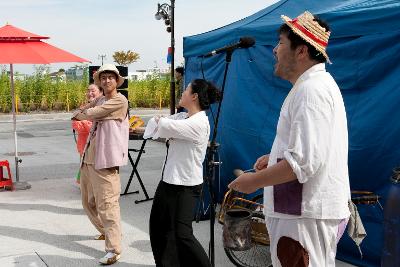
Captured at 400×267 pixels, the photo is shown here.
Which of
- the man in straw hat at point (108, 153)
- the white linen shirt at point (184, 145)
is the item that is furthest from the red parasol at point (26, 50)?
the white linen shirt at point (184, 145)

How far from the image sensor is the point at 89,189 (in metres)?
4.94

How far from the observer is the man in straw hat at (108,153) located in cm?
455

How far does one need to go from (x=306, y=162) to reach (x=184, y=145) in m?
1.86

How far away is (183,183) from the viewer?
373 centimetres

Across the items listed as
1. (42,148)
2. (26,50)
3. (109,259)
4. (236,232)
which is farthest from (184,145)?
(42,148)

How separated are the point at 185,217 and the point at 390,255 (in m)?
1.53

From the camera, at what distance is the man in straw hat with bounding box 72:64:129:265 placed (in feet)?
14.9

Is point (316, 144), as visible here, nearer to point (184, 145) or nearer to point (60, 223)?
point (184, 145)

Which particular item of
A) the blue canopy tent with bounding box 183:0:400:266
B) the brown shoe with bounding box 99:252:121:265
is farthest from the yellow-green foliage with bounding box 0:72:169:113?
the brown shoe with bounding box 99:252:121:265

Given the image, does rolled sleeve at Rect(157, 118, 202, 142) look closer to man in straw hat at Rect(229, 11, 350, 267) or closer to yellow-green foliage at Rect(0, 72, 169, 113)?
man in straw hat at Rect(229, 11, 350, 267)

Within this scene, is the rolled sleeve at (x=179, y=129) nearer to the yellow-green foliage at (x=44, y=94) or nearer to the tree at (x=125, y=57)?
the yellow-green foliage at (x=44, y=94)

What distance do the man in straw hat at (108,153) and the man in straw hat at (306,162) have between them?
257cm

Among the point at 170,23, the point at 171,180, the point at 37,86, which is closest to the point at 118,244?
the point at 171,180

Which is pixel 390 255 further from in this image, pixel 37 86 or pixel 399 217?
pixel 37 86
